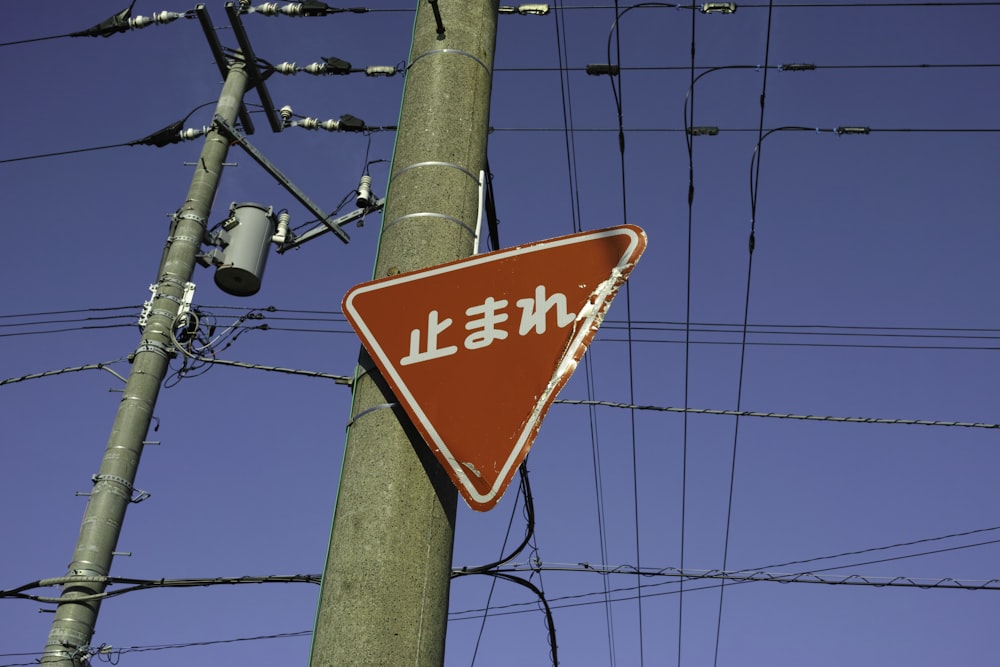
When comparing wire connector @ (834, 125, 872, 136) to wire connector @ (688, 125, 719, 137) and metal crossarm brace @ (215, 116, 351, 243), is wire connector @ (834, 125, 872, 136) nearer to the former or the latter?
wire connector @ (688, 125, 719, 137)

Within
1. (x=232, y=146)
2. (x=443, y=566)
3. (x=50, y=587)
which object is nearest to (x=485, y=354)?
(x=443, y=566)

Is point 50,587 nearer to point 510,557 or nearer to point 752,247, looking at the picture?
point 510,557

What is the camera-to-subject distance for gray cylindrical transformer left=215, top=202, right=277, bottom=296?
32.5 feet

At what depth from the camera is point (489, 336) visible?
2986 millimetres

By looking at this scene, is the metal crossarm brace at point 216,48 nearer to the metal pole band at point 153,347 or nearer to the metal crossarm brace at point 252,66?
the metal crossarm brace at point 252,66

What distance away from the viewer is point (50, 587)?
7.81 m

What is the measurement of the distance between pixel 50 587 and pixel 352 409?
6.00 m

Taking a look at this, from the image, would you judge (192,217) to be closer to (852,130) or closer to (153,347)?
(153,347)

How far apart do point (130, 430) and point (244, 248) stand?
2.44 meters

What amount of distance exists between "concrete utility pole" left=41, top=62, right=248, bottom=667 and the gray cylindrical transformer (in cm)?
34

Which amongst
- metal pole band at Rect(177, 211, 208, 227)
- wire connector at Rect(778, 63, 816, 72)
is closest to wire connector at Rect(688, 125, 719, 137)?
wire connector at Rect(778, 63, 816, 72)

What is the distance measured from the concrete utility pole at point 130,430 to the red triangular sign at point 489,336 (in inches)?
223

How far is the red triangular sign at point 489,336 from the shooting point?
9.34ft

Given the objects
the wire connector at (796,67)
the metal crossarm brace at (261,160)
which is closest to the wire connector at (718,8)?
the wire connector at (796,67)
